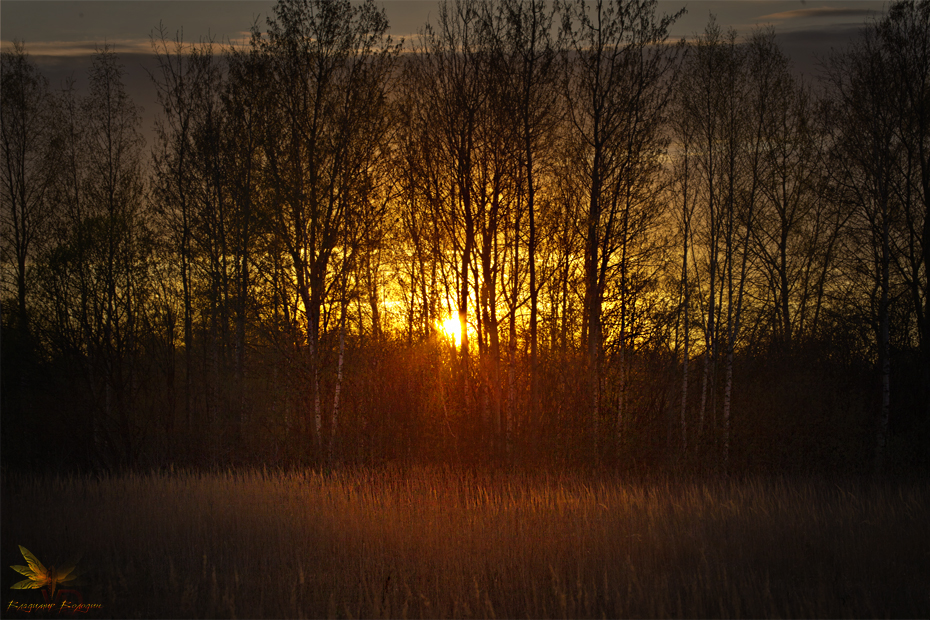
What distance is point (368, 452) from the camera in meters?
15.1

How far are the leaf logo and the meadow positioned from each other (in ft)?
0.46

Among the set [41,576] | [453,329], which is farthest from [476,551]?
[453,329]

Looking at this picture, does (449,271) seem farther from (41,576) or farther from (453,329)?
(41,576)

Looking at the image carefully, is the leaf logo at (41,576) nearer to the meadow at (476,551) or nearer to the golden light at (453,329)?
the meadow at (476,551)

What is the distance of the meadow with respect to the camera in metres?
5.89

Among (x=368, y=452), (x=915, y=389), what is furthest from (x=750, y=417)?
(x=368, y=452)

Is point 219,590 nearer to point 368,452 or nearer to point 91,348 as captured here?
point 368,452

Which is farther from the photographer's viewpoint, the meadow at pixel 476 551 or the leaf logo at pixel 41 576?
the leaf logo at pixel 41 576

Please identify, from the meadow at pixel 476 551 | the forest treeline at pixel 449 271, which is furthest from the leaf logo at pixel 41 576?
the forest treeline at pixel 449 271

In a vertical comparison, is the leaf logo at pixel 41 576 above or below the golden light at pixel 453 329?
below

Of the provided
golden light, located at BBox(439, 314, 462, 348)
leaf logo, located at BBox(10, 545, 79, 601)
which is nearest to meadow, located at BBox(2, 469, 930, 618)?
leaf logo, located at BBox(10, 545, 79, 601)

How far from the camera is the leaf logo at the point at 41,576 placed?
625 centimetres

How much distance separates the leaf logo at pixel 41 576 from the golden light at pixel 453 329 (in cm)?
1039

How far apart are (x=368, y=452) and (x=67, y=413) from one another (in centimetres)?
898
